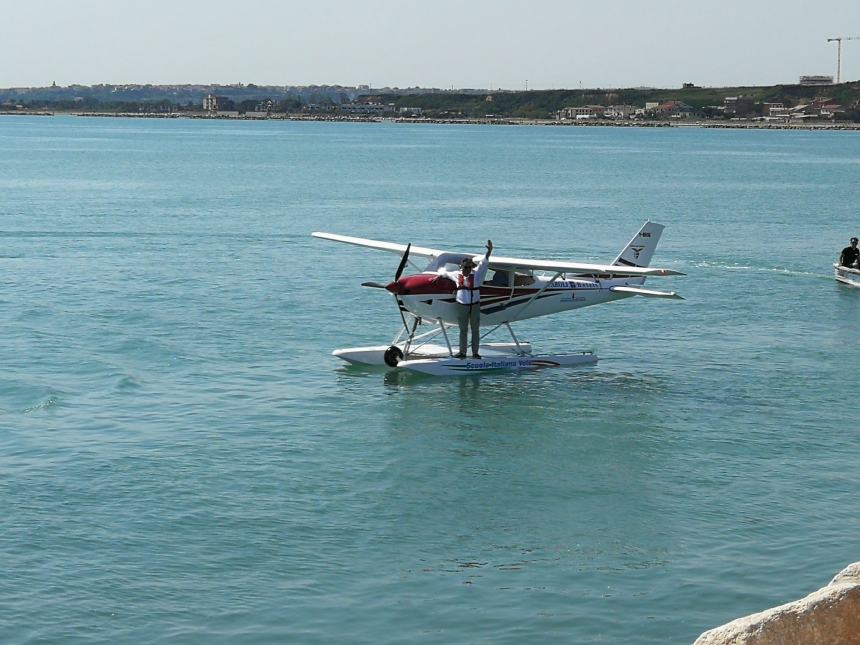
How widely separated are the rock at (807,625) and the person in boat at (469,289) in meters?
15.3

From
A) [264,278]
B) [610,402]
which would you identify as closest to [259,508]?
[610,402]

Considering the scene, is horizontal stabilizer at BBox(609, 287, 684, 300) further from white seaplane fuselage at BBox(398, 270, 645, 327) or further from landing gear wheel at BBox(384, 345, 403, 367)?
landing gear wheel at BBox(384, 345, 403, 367)

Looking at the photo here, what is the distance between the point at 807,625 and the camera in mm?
7336

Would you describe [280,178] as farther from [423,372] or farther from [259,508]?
[259,508]

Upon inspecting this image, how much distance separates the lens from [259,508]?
1573cm

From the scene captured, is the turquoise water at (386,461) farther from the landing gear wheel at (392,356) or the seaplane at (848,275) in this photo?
the seaplane at (848,275)

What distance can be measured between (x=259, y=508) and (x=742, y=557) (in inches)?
235

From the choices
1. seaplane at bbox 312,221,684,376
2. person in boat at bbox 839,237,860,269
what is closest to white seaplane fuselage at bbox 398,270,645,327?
seaplane at bbox 312,221,684,376

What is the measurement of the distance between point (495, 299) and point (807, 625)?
16.4m

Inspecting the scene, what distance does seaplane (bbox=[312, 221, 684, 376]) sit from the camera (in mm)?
22703

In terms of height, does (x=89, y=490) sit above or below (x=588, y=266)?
below

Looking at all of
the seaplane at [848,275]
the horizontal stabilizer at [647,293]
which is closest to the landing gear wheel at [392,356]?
the horizontal stabilizer at [647,293]

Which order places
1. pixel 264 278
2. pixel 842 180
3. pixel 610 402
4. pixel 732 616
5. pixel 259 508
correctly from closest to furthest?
pixel 732 616
pixel 259 508
pixel 610 402
pixel 264 278
pixel 842 180

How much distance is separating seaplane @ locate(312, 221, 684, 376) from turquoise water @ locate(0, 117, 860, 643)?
489 millimetres
